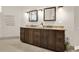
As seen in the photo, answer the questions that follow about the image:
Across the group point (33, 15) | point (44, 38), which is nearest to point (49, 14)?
point (33, 15)

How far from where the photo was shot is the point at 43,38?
91.4 inches

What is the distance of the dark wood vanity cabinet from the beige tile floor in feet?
0.30

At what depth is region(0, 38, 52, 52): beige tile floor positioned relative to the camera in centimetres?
211

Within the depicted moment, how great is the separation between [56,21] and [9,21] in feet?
2.63

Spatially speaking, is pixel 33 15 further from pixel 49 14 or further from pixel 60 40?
pixel 60 40

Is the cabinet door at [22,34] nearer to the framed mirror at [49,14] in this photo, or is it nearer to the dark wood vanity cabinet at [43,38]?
the dark wood vanity cabinet at [43,38]

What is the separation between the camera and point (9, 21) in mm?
2143

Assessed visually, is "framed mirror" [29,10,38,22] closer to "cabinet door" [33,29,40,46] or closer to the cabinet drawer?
"cabinet door" [33,29,40,46]

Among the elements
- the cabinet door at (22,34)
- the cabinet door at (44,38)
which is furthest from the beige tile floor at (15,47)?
the cabinet door at (44,38)
